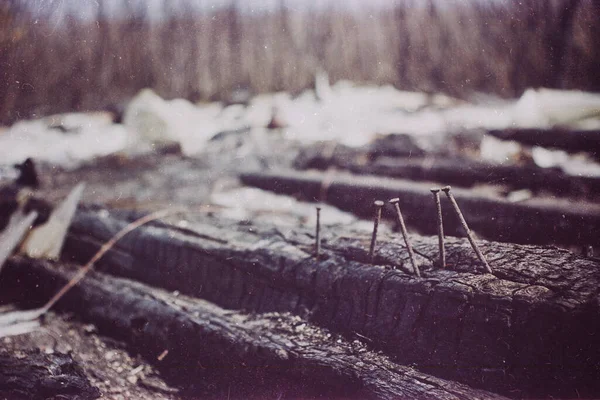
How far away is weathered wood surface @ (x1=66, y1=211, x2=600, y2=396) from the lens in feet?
3.81

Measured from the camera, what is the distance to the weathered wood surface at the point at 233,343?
1.32m

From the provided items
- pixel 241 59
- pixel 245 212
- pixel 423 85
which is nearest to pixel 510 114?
pixel 423 85

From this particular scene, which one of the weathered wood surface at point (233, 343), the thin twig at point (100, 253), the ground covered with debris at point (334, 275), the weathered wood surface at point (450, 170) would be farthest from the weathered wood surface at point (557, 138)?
the thin twig at point (100, 253)

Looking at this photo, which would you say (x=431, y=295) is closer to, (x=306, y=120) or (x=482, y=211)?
(x=482, y=211)

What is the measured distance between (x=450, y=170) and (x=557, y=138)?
3.82 ft

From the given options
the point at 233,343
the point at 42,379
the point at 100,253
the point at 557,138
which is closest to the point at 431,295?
the point at 233,343

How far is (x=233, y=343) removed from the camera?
170cm

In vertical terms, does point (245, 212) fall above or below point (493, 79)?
below

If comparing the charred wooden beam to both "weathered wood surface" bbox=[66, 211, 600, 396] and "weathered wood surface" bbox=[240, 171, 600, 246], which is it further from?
"weathered wood surface" bbox=[66, 211, 600, 396]

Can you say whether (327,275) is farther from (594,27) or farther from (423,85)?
(423,85)

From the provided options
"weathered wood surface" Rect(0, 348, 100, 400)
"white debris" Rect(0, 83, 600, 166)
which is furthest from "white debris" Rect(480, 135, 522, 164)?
"weathered wood surface" Rect(0, 348, 100, 400)

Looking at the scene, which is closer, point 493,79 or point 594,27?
point 594,27

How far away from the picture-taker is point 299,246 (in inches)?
74.4

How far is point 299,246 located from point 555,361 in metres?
1.11
